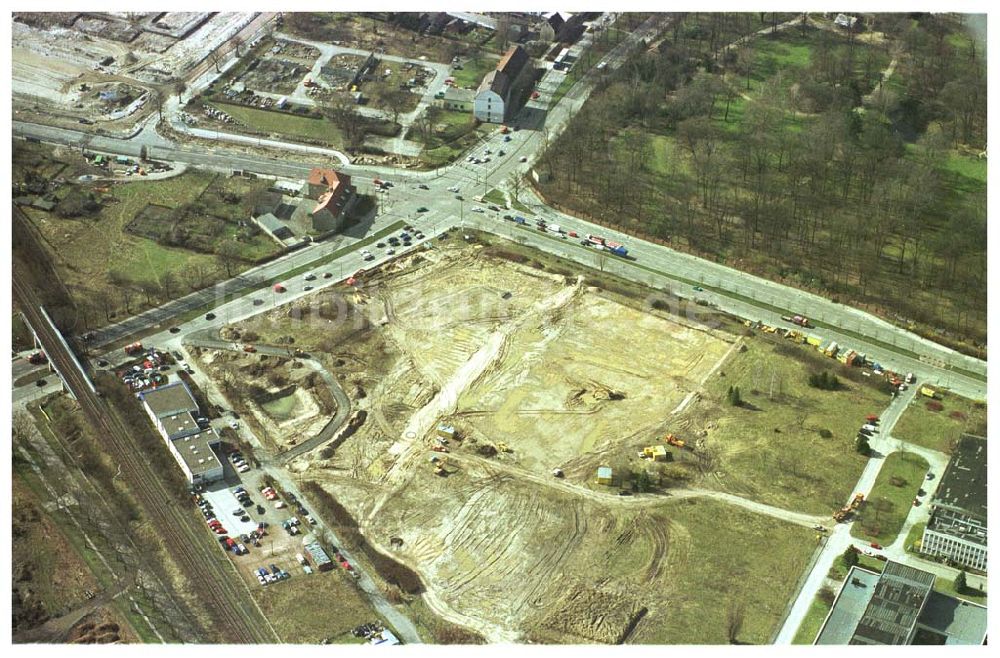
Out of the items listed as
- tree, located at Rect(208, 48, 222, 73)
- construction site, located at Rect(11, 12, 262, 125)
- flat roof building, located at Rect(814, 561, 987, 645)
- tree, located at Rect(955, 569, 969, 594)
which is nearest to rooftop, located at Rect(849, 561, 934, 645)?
flat roof building, located at Rect(814, 561, 987, 645)

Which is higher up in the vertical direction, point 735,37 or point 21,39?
point 735,37

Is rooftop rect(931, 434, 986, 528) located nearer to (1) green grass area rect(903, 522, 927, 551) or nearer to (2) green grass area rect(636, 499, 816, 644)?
(1) green grass area rect(903, 522, 927, 551)

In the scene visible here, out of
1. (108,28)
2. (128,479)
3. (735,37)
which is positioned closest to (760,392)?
(128,479)

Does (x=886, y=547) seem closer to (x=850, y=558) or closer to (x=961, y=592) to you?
(x=850, y=558)

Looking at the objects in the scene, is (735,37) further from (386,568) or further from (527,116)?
(386,568)
